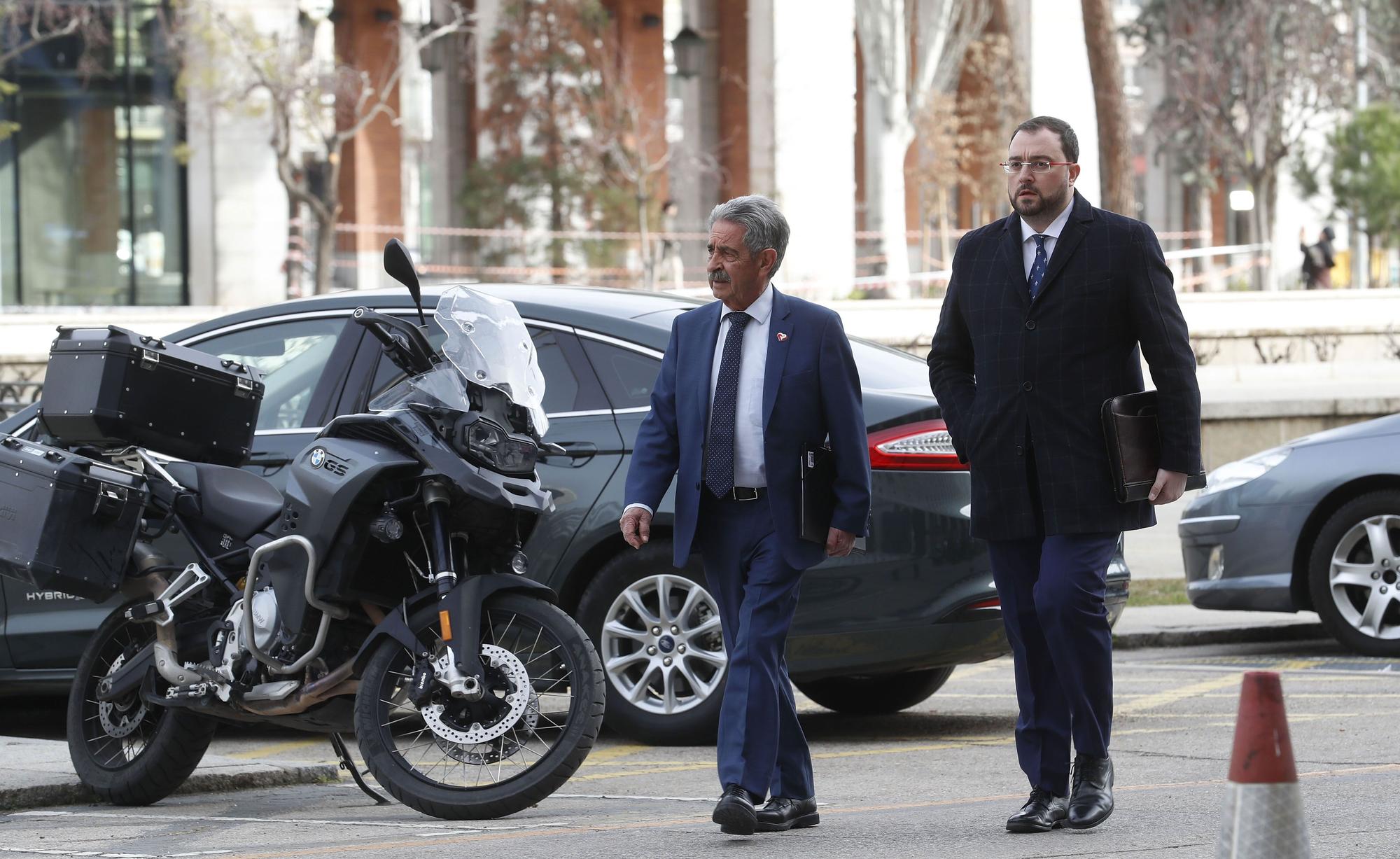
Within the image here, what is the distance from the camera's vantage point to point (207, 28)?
32906 millimetres

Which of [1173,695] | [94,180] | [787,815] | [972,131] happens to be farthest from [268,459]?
[972,131]

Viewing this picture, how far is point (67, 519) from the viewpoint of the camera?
6.70 metres

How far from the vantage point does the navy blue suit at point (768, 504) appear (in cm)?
578

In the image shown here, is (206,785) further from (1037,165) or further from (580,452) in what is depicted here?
(1037,165)

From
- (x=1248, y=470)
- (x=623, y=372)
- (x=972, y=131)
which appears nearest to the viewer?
(x=623, y=372)

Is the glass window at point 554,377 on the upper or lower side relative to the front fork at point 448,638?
upper

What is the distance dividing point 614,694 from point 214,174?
27.8 metres

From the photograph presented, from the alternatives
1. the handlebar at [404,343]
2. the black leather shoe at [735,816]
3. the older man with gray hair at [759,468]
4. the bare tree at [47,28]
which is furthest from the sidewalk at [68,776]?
the bare tree at [47,28]

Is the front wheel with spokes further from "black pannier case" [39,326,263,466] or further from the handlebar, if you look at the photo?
"black pannier case" [39,326,263,466]

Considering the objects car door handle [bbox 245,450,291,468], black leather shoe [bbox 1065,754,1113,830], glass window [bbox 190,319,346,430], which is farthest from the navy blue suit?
glass window [bbox 190,319,346,430]

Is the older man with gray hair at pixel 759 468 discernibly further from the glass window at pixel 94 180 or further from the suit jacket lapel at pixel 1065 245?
the glass window at pixel 94 180

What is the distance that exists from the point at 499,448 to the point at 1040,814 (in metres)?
1.84

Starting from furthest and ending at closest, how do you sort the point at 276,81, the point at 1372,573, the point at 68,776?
the point at 276,81 → the point at 1372,573 → the point at 68,776

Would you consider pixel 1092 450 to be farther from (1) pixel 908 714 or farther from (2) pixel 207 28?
(2) pixel 207 28
